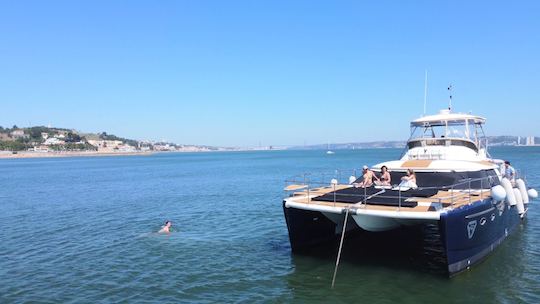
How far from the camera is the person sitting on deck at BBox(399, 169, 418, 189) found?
12.7 metres

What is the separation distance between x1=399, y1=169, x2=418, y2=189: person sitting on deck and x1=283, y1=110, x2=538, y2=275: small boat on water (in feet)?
0.15

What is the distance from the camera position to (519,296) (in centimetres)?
957

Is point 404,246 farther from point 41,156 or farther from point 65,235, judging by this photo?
point 41,156

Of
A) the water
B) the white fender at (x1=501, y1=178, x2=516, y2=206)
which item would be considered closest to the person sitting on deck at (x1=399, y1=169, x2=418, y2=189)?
the water

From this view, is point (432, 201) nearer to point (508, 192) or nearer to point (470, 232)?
point (470, 232)

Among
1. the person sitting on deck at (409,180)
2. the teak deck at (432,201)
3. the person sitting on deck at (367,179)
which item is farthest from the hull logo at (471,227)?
the person sitting on deck at (367,179)

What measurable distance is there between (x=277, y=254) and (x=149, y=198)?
19.1m

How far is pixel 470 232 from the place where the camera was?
33.7ft

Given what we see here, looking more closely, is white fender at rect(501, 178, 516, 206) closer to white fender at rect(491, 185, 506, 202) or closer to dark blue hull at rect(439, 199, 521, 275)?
dark blue hull at rect(439, 199, 521, 275)

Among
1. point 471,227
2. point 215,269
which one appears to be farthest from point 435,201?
point 215,269

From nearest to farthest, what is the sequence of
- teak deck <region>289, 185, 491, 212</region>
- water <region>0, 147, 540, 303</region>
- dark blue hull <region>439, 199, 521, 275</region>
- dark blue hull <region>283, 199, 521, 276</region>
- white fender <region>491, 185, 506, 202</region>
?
1. dark blue hull <region>439, 199, 521, 275</region>
2. dark blue hull <region>283, 199, 521, 276</region>
3. water <region>0, 147, 540, 303</region>
4. teak deck <region>289, 185, 491, 212</region>
5. white fender <region>491, 185, 506, 202</region>

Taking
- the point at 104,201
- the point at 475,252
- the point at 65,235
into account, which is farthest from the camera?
the point at 104,201

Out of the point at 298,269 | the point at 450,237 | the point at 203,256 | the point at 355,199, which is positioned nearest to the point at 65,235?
the point at 203,256

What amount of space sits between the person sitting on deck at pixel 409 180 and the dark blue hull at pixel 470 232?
223 centimetres
